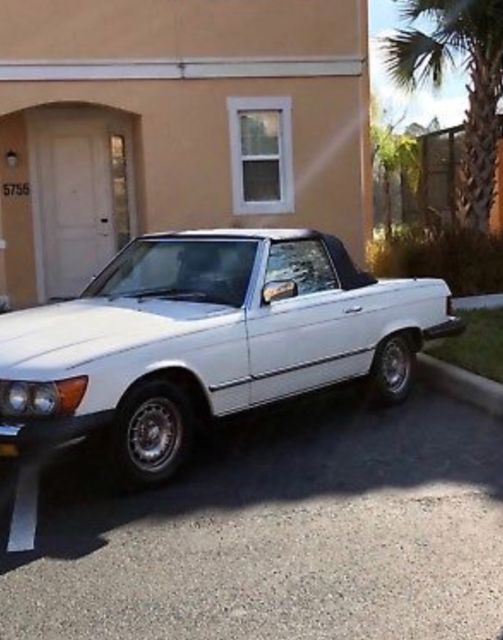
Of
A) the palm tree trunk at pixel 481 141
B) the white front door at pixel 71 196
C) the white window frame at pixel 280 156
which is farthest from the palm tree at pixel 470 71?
the white front door at pixel 71 196

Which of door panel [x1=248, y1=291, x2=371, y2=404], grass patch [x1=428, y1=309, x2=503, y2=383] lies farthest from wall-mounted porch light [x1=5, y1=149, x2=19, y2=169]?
door panel [x1=248, y1=291, x2=371, y2=404]

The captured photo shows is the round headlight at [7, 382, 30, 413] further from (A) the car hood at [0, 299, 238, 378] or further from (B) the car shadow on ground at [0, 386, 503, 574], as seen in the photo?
(B) the car shadow on ground at [0, 386, 503, 574]

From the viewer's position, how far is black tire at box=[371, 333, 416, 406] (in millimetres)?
6762

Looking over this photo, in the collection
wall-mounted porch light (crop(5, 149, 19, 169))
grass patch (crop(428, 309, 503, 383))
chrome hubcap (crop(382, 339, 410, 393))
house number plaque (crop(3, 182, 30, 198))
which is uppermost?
wall-mounted porch light (crop(5, 149, 19, 169))

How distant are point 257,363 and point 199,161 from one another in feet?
22.3

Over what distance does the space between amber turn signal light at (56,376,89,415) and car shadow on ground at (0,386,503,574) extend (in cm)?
38

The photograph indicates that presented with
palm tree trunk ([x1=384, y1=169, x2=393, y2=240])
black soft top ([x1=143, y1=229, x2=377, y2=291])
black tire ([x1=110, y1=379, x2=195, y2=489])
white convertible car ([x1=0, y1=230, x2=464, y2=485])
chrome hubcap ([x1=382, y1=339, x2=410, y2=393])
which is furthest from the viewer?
palm tree trunk ([x1=384, y1=169, x2=393, y2=240])

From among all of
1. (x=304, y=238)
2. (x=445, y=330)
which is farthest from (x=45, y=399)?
(x=445, y=330)

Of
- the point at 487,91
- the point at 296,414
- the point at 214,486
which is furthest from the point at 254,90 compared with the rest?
the point at 214,486

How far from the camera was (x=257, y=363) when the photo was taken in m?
5.64

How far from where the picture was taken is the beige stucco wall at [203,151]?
38.3 feet

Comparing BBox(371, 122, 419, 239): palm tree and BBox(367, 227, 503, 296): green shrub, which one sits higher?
BBox(371, 122, 419, 239): palm tree

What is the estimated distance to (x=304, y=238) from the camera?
654 cm

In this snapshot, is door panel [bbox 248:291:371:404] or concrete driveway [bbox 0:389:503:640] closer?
concrete driveway [bbox 0:389:503:640]
